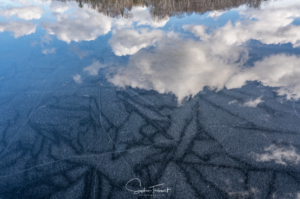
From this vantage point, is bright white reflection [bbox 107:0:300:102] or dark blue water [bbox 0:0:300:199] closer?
dark blue water [bbox 0:0:300:199]

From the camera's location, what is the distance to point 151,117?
11.4 ft

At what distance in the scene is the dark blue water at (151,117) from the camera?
2521mm

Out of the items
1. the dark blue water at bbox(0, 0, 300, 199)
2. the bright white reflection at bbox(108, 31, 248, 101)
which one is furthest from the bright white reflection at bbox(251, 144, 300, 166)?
the bright white reflection at bbox(108, 31, 248, 101)

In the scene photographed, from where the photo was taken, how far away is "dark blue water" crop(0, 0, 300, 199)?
8.27 feet

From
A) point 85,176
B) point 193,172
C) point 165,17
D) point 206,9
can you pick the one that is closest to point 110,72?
point 85,176

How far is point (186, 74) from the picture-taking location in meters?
4.62

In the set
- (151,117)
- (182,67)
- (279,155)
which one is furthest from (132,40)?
(279,155)

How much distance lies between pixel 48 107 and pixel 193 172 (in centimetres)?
352

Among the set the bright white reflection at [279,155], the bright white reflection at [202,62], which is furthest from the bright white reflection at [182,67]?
the bright white reflection at [279,155]

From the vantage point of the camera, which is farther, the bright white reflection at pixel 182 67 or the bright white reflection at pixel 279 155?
the bright white reflection at pixel 182 67

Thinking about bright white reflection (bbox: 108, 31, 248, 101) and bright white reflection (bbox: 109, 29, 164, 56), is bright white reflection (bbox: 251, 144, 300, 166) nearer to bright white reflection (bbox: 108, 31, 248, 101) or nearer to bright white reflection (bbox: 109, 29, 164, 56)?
bright white reflection (bbox: 108, 31, 248, 101)

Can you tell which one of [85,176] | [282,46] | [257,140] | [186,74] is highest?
[282,46]

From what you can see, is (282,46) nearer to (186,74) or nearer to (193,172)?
(186,74)

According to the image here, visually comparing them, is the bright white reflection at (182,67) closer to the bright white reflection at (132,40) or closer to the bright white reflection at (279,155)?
the bright white reflection at (132,40)
